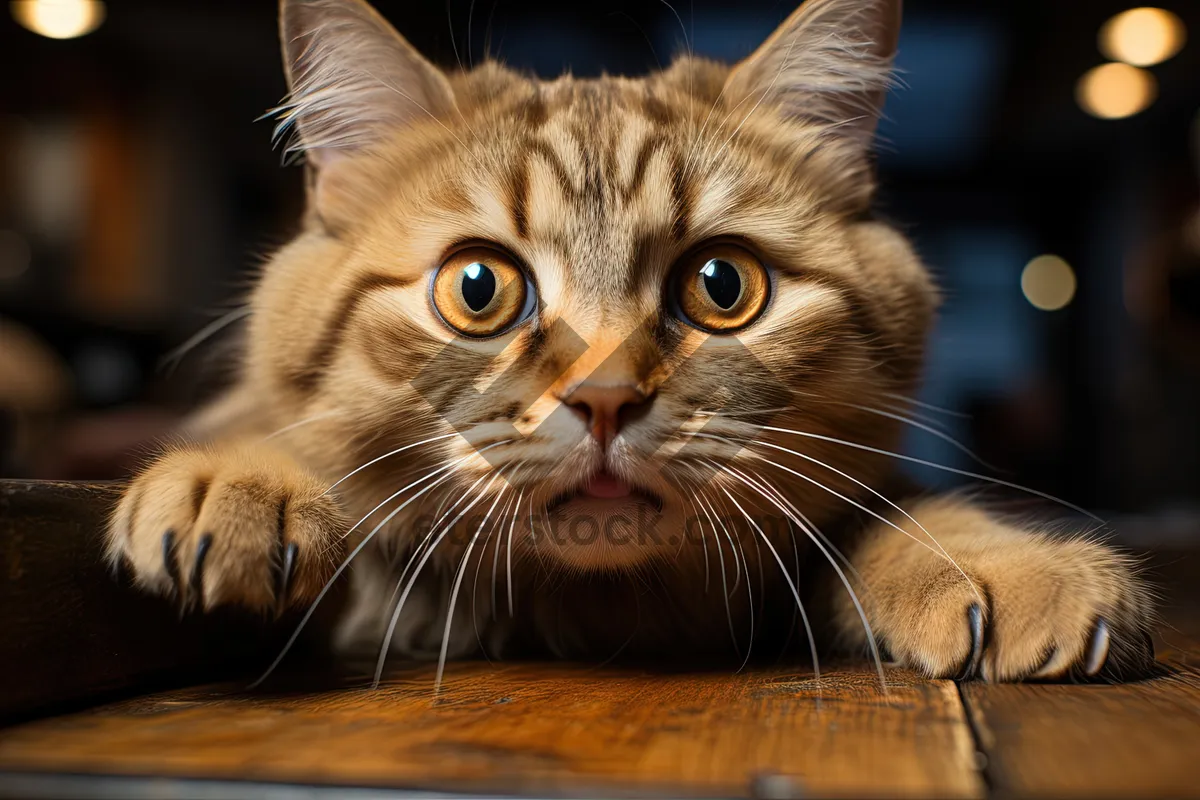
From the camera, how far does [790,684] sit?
83 centimetres

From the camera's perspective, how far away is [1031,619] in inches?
32.3

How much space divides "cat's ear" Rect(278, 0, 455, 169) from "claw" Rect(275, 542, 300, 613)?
57 centimetres

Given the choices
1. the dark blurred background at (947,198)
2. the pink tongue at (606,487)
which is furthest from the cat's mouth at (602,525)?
the dark blurred background at (947,198)

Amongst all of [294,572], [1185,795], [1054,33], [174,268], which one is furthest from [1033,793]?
[174,268]

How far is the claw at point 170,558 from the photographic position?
0.79m

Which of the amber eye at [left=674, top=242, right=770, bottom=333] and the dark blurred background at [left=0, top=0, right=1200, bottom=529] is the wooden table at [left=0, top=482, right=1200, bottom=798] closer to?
the amber eye at [left=674, top=242, right=770, bottom=333]

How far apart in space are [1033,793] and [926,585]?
1.27 ft

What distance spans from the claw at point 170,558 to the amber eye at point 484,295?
1.17 ft

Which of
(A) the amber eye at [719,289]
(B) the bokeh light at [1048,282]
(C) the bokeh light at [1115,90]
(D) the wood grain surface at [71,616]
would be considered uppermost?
(C) the bokeh light at [1115,90]

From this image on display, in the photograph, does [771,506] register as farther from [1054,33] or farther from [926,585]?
[1054,33]

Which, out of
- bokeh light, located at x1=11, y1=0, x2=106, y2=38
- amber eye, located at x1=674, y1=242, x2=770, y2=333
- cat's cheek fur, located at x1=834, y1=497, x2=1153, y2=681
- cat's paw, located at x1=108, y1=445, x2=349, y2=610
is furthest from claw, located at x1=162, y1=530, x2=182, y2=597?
bokeh light, located at x1=11, y1=0, x2=106, y2=38

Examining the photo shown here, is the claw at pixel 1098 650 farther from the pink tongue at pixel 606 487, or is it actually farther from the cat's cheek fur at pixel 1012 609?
the pink tongue at pixel 606 487

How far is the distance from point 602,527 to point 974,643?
0.36 metres

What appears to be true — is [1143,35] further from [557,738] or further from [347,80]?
[557,738]
